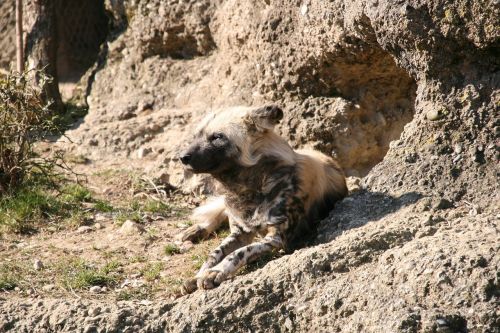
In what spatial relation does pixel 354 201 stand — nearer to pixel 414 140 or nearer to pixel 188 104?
pixel 414 140

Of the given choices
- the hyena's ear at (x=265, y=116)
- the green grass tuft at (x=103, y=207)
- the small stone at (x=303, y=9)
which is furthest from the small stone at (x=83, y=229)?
the small stone at (x=303, y=9)

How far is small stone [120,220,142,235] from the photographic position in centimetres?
647

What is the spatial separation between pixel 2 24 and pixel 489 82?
6.34 meters

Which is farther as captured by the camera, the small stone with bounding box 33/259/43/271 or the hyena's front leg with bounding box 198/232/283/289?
the small stone with bounding box 33/259/43/271

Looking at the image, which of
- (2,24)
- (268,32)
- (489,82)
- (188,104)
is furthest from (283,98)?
(2,24)

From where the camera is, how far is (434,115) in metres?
5.36

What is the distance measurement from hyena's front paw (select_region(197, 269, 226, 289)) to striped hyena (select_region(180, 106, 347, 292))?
48 centimetres

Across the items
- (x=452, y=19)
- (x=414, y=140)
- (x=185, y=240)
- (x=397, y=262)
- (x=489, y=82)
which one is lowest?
(x=185, y=240)

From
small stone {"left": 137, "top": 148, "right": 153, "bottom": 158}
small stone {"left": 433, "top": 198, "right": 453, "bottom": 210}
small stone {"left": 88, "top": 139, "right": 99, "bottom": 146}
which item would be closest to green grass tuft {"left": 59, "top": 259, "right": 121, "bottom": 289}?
small stone {"left": 433, "top": 198, "right": 453, "bottom": 210}

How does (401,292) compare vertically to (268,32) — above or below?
below

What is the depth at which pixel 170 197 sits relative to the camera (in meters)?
7.61

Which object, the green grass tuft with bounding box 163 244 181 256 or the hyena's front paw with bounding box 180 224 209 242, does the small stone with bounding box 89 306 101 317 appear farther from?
the hyena's front paw with bounding box 180 224 209 242

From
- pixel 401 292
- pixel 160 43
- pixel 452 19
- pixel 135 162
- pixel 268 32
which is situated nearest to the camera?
pixel 401 292

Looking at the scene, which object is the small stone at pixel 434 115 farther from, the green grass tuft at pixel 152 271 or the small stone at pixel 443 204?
the green grass tuft at pixel 152 271
